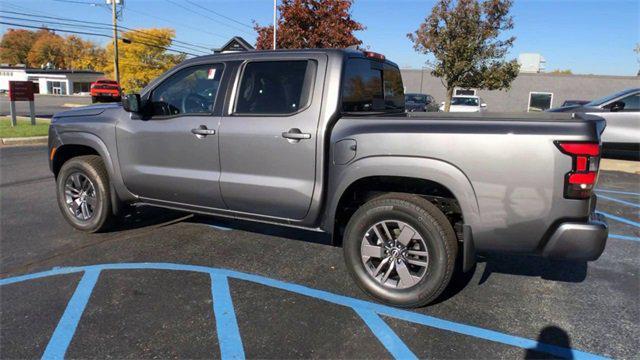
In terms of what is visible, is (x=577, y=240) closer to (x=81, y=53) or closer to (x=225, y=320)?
(x=225, y=320)

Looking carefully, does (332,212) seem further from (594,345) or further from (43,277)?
(43,277)

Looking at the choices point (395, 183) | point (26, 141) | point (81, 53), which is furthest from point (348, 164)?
point (81, 53)

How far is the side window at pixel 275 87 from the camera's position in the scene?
3.88m

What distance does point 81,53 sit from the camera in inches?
3935

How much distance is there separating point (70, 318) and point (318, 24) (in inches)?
776

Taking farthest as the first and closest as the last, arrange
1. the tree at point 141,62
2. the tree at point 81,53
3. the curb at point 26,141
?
the tree at point 81,53
the tree at point 141,62
the curb at point 26,141

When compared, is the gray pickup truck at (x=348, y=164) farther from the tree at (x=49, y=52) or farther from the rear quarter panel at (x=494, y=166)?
the tree at (x=49, y=52)

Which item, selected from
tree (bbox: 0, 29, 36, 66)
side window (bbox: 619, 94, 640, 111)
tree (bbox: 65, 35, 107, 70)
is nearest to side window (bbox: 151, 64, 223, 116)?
side window (bbox: 619, 94, 640, 111)

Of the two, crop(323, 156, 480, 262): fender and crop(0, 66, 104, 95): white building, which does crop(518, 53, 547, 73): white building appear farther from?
crop(0, 66, 104, 95): white building

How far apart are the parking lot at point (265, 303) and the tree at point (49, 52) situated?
11415 cm

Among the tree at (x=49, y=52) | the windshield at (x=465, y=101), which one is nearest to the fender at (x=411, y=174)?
the windshield at (x=465, y=101)

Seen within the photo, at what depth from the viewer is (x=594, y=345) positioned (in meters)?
3.07

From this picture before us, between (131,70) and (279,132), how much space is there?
39.4 metres

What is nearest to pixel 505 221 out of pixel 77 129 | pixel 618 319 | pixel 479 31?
pixel 618 319
